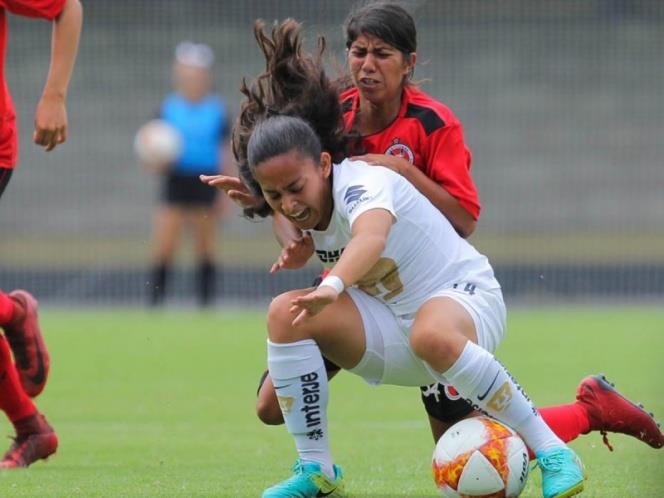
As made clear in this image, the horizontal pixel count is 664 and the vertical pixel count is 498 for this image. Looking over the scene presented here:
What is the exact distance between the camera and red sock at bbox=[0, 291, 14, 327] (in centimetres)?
579

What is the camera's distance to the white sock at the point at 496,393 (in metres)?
4.38

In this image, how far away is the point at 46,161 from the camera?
21.9 metres

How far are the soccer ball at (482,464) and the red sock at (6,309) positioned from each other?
86.4 inches

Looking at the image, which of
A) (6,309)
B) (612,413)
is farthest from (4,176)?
(612,413)

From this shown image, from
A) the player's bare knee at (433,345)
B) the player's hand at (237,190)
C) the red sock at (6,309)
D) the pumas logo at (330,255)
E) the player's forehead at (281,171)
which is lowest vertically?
the red sock at (6,309)

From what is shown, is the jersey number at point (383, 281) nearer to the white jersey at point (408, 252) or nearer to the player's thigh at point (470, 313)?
the white jersey at point (408, 252)

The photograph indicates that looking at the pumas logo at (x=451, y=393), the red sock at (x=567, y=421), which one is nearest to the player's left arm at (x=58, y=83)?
the pumas logo at (x=451, y=393)

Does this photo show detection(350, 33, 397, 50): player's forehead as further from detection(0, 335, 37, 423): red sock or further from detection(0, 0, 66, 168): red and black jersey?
detection(0, 335, 37, 423): red sock

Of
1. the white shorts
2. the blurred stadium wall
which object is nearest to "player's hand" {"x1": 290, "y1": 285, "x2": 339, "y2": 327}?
the white shorts

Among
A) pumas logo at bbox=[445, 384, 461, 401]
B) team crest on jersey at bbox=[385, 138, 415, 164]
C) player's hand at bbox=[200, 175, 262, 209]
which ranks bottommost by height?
pumas logo at bbox=[445, 384, 461, 401]

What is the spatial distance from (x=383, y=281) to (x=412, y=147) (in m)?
0.58

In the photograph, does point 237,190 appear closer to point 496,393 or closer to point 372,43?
point 372,43

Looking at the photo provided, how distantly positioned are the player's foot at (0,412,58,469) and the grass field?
8 cm

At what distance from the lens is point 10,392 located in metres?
5.67
